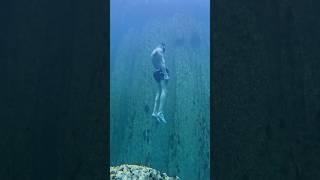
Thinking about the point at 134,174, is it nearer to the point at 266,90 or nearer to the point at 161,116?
the point at 266,90

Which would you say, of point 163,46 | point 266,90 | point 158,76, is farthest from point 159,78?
point 266,90

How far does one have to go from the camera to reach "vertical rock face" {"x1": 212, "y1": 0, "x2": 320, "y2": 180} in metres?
0.97

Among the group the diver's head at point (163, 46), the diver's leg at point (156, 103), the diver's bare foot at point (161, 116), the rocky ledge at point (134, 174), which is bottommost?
the rocky ledge at point (134, 174)

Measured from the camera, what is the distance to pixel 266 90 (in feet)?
3.21

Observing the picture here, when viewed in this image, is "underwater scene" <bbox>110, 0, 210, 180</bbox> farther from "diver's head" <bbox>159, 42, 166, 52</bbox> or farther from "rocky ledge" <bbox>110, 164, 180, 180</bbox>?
"rocky ledge" <bbox>110, 164, 180, 180</bbox>

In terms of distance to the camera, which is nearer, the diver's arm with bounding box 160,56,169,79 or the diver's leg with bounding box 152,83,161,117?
the diver's leg with bounding box 152,83,161,117

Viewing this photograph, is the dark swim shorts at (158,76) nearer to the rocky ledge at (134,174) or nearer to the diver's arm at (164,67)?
the diver's arm at (164,67)

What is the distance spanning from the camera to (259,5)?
3.28 feet

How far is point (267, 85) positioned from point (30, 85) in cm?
58

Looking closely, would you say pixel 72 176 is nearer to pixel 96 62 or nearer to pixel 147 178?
pixel 96 62

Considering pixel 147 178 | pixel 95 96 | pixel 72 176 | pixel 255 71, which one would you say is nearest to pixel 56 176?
pixel 72 176

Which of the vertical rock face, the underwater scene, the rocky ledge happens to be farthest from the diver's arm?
the vertical rock face

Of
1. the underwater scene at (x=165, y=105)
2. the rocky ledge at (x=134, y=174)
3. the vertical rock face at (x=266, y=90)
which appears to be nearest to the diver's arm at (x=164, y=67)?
the underwater scene at (x=165, y=105)

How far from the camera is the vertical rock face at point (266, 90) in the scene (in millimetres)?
965
